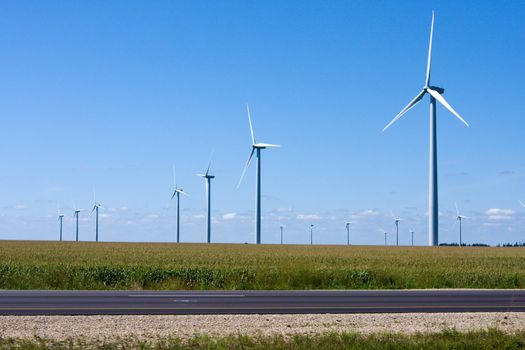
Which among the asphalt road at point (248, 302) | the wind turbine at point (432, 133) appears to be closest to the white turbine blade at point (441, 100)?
the wind turbine at point (432, 133)

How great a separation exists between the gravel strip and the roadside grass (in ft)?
2.47

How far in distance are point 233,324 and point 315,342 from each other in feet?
12.8

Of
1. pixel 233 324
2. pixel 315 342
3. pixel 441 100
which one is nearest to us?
pixel 315 342

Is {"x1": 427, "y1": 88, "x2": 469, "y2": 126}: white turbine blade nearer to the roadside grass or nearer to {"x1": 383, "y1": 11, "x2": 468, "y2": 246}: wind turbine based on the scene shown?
{"x1": 383, "y1": 11, "x2": 468, "y2": 246}: wind turbine

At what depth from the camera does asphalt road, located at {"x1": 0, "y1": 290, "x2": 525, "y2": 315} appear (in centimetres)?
2392

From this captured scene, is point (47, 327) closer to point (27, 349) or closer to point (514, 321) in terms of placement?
point (27, 349)

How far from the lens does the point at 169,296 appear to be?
29781mm

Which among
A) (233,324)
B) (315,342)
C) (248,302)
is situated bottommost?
(315,342)

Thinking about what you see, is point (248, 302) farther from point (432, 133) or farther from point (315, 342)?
point (432, 133)

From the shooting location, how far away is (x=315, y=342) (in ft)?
55.2

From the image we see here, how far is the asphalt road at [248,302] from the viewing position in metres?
23.9

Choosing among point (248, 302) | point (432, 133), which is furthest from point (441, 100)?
point (248, 302)

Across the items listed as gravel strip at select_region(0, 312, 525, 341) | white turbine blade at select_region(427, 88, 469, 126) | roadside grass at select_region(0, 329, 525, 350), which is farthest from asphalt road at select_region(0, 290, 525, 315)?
white turbine blade at select_region(427, 88, 469, 126)

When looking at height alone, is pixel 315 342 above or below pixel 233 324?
below
